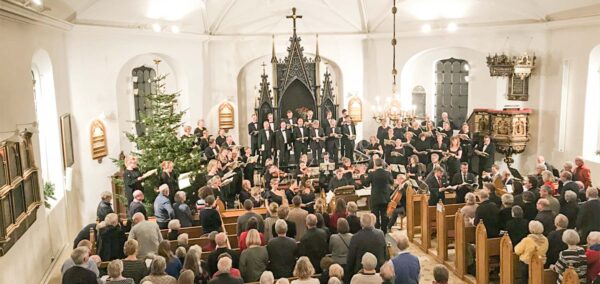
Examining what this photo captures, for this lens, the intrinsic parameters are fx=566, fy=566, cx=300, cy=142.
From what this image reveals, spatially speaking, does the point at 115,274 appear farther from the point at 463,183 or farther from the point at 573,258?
the point at 463,183

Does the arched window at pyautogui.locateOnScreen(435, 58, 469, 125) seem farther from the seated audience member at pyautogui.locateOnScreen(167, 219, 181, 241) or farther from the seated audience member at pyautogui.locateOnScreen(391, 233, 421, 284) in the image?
the seated audience member at pyautogui.locateOnScreen(391, 233, 421, 284)

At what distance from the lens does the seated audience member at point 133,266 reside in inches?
296

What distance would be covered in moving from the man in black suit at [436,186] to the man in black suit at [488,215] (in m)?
2.69

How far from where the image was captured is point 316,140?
57.3 ft

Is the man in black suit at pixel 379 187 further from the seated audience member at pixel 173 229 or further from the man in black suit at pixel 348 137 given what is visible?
the man in black suit at pixel 348 137

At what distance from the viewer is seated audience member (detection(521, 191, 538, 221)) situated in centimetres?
957

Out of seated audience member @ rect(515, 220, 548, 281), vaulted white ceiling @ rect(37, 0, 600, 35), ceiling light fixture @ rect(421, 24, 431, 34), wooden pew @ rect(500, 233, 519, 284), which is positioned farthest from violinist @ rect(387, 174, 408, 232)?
ceiling light fixture @ rect(421, 24, 431, 34)

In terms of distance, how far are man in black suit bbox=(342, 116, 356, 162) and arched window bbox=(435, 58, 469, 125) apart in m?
4.62

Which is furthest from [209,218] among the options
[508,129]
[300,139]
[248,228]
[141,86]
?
[141,86]

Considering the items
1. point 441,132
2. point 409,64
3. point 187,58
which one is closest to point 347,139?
point 441,132

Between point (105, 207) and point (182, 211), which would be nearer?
point (105, 207)

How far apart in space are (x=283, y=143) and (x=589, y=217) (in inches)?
394

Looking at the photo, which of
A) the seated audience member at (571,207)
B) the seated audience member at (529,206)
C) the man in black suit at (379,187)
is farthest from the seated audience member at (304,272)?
the man in black suit at (379,187)

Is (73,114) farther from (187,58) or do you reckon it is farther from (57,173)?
(187,58)
